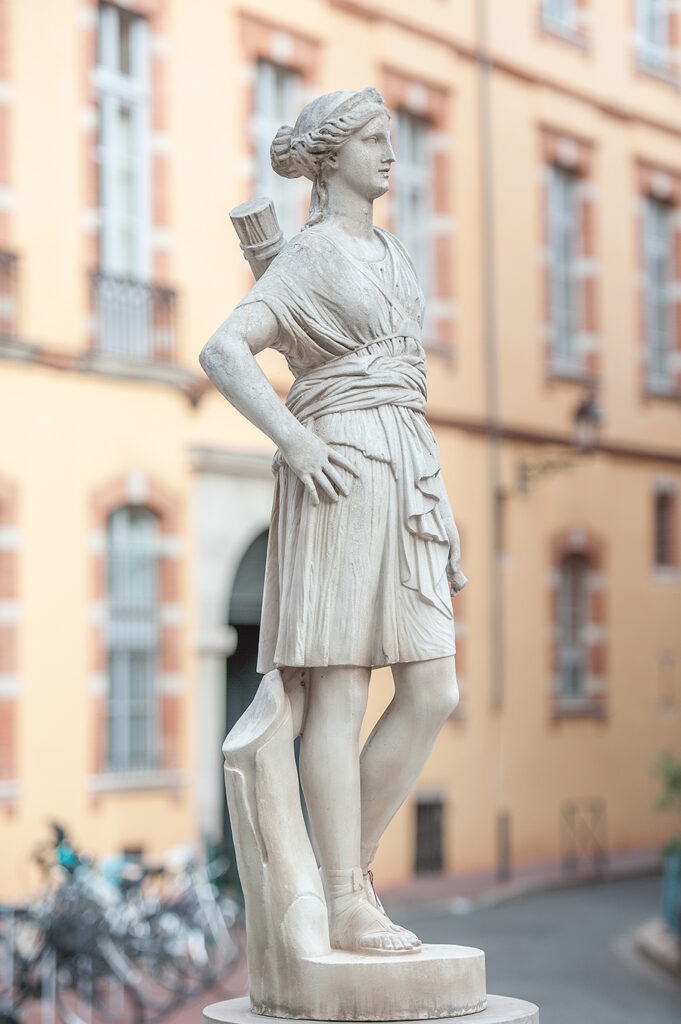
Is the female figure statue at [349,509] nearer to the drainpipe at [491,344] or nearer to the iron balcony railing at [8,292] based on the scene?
the iron balcony railing at [8,292]

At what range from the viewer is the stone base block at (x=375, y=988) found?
5.83 meters

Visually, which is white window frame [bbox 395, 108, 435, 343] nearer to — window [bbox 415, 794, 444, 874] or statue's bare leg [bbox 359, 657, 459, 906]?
window [bbox 415, 794, 444, 874]

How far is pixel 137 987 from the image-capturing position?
43.0ft

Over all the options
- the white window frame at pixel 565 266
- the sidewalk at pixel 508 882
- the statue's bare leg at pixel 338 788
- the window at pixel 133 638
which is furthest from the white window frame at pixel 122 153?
the statue's bare leg at pixel 338 788

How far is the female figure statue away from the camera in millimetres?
6133

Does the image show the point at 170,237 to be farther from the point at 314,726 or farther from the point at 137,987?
the point at 314,726

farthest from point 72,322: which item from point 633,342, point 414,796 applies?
point 633,342

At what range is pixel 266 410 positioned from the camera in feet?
20.0

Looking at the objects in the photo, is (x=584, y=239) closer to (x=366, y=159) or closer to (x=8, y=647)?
(x=8, y=647)

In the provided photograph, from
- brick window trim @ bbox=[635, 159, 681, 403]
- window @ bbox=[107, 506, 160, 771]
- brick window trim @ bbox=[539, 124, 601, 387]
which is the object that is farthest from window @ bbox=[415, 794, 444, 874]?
brick window trim @ bbox=[635, 159, 681, 403]

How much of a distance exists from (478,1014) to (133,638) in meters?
13.6

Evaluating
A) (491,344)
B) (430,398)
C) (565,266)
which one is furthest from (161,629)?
(565,266)

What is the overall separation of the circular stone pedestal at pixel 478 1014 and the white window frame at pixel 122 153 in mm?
13522

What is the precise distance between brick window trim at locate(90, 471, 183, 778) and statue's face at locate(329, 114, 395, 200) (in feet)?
40.8
